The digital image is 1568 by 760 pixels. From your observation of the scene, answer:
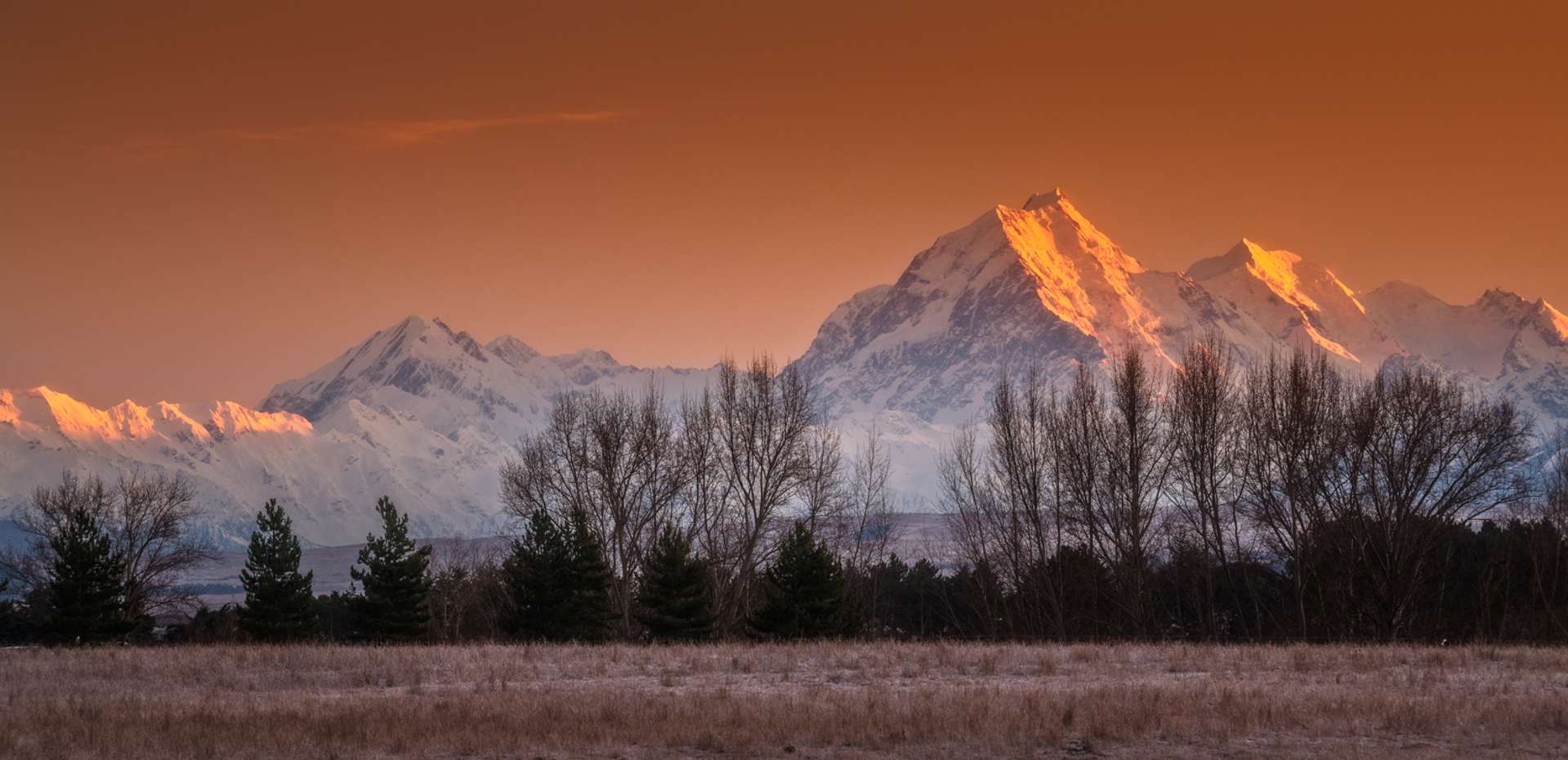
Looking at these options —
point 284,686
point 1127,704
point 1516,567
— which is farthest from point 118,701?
point 1516,567

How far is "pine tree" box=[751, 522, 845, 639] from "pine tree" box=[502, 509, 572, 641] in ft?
25.9

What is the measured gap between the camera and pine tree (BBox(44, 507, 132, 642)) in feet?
160

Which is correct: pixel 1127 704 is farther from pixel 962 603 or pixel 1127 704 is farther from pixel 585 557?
pixel 962 603

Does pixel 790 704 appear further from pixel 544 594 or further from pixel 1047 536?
pixel 1047 536

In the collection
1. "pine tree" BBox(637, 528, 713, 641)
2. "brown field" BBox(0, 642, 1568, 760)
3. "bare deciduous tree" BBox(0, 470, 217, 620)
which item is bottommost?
"brown field" BBox(0, 642, 1568, 760)

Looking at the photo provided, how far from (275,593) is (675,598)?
1969 cm

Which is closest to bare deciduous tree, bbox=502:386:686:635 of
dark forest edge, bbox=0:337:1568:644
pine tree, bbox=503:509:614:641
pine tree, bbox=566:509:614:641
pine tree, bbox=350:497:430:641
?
dark forest edge, bbox=0:337:1568:644

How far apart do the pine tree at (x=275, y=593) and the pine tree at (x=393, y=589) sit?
10.5 feet

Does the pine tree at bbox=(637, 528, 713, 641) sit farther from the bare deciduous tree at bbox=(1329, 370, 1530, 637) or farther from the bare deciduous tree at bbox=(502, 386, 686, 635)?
the bare deciduous tree at bbox=(1329, 370, 1530, 637)

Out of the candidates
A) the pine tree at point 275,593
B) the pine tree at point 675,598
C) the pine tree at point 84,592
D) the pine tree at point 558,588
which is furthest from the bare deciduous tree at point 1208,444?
the pine tree at point 84,592

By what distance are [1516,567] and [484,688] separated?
58179 mm

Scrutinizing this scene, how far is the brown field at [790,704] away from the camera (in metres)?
18.5

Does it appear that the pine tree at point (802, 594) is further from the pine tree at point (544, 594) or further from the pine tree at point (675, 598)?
the pine tree at point (544, 594)

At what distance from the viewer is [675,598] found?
47.4 meters
